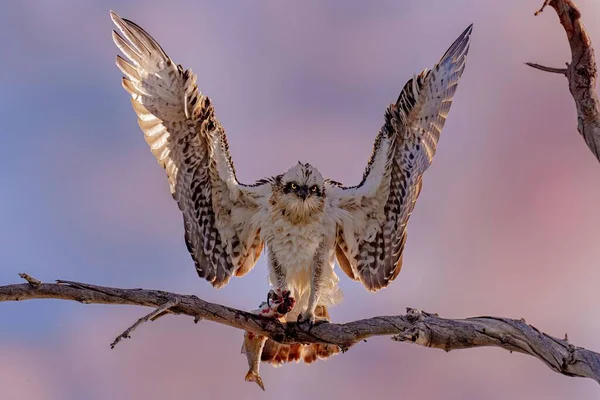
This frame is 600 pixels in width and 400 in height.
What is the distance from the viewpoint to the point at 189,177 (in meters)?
9.20

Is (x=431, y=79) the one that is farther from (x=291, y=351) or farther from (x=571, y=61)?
(x=291, y=351)

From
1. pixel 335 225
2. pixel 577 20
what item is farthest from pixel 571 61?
pixel 335 225

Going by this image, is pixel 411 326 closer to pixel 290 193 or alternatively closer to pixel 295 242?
pixel 295 242

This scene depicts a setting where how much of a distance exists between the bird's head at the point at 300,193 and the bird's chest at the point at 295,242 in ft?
0.48

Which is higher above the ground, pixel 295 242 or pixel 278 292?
pixel 295 242

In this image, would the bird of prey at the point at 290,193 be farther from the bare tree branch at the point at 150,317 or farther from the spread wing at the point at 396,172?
the bare tree branch at the point at 150,317

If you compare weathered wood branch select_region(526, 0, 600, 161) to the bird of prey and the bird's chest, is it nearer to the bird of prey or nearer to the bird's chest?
the bird of prey

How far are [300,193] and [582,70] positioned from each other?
3.54 m

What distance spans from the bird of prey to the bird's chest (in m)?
0.01

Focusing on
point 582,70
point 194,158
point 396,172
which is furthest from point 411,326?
point 194,158

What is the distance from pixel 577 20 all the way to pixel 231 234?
501cm

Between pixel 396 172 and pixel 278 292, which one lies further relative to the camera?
pixel 396 172

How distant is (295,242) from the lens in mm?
8688

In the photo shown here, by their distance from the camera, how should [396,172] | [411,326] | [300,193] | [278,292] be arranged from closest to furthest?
[411,326]
[278,292]
[300,193]
[396,172]
